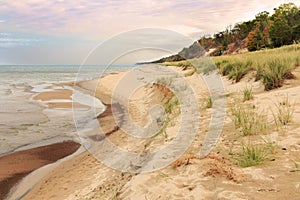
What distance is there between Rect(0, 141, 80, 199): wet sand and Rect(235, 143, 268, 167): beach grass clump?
4.61 m

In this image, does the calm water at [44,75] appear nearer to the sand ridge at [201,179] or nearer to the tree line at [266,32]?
the tree line at [266,32]

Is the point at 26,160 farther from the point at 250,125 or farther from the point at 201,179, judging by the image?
the point at 250,125

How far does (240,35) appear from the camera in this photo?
64.2 metres

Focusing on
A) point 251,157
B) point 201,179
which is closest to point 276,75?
point 251,157

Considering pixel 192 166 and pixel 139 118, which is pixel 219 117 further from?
pixel 139 118

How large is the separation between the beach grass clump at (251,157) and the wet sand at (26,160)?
461 cm

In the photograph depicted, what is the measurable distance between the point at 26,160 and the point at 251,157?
19.5ft

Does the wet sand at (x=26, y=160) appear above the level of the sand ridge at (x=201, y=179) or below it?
below

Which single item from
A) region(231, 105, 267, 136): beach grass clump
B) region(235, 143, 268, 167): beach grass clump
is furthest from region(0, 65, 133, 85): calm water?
region(235, 143, 268, 167): beach grass clump

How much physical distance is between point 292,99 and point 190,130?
2486 millimetres

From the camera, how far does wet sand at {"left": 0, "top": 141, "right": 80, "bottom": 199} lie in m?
6.18

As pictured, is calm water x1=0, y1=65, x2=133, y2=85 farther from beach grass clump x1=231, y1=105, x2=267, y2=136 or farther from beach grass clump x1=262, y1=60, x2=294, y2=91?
beach grass clump x1=231, y1=105, x2=267, y2=136

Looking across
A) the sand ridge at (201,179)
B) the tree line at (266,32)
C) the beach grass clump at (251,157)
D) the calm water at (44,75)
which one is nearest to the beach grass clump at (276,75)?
the sand ridge at (201,179)

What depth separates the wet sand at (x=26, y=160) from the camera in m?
6.18
